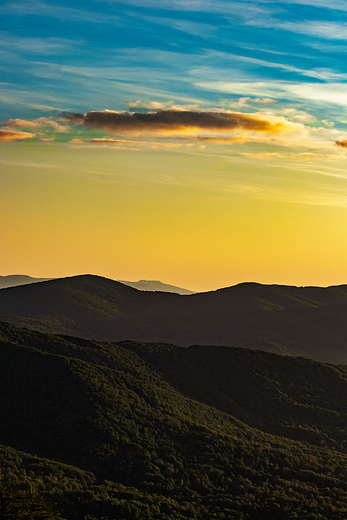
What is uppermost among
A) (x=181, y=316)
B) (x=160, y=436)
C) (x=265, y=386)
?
(x=181, y=316)

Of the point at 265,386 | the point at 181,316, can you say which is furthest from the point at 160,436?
the point at 181,316

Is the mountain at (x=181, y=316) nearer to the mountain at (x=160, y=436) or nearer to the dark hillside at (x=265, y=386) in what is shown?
the dark hillside at (x=265, y=386)

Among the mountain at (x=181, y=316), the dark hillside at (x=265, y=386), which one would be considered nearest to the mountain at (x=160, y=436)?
the dark hillside at (x=265, y=386)

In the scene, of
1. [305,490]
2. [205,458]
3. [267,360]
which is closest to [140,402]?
[205,458]

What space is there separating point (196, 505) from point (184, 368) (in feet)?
119

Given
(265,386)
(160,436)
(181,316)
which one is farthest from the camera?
(181,316)

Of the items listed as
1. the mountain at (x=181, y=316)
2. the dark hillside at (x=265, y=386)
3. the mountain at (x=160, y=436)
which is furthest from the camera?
the mountain at (x=181, y=316)

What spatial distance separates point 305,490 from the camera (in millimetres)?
49031

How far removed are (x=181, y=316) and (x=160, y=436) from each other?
394 ft

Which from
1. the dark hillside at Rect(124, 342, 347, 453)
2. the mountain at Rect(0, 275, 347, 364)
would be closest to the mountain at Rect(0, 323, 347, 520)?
the dark hillside at Rect(124, 342, 347, 453)

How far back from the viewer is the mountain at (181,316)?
479 feet

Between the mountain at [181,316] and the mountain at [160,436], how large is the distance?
6273 cm

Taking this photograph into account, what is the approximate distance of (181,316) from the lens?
573ft

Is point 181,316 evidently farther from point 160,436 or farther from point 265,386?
point 160,436
